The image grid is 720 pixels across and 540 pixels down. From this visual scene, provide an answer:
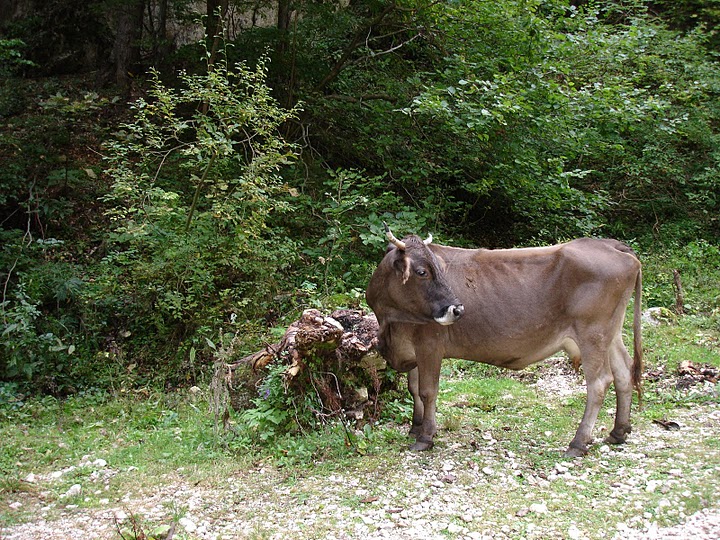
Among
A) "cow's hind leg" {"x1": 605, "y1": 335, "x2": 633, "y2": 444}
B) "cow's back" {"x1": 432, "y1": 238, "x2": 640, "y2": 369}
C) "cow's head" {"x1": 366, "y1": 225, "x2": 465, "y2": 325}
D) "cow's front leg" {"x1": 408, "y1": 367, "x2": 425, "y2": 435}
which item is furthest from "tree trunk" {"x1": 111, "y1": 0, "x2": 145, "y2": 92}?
"cow's hind leg" {"x1": 605, "y1": 335, "x2": 633, "y2": 444}

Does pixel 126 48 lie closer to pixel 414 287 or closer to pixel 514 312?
pixel 414 287

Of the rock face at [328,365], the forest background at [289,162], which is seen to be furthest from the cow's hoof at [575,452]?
the forest background at [289,162]

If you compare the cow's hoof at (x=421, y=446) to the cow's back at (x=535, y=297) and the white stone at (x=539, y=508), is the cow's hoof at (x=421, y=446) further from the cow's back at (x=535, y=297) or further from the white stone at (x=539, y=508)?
the white stone at (x=539, y=508)

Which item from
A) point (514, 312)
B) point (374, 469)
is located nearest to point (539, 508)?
point (374, 469)

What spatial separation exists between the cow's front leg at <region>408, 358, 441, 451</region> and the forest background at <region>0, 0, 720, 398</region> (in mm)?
2202

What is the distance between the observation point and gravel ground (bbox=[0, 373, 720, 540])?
472 centimetres

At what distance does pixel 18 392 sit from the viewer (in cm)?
845

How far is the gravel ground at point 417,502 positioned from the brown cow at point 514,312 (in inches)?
19.3

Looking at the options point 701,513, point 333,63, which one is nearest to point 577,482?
point 701,513

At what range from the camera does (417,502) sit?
521 centimetres

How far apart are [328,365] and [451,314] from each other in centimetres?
157

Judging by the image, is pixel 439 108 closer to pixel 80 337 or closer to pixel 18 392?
pixel 80 337

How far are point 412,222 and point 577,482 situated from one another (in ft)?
Answer: 18.8

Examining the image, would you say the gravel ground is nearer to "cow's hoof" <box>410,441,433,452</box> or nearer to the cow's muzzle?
"cow's hoof" <box>410,441,433,452</box>
